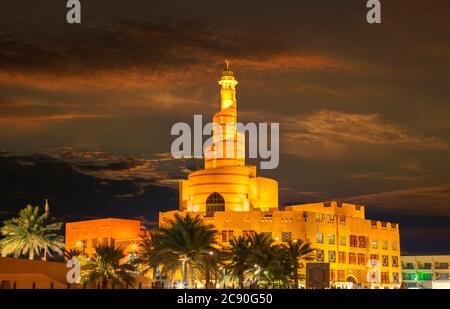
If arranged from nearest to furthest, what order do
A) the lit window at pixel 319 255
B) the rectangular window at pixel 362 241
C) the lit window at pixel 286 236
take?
the lit window at pixel 286 236 < the lit window at pixel 319 255 < the rectangular window at pixel 362 241

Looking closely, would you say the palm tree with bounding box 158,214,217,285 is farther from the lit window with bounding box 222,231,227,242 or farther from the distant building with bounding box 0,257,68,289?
the lit window with bounding box 222,231,227,242

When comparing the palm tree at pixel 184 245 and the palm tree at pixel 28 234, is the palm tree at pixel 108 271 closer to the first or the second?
the palm tree at pixel 184 245

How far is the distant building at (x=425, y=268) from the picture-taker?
478 feet

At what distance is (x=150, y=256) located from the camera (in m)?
85.4

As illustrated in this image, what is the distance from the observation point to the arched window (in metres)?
118

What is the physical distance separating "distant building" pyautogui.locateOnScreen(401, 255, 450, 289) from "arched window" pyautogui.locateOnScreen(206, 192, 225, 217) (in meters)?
42.0

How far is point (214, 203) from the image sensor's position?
4648 inches

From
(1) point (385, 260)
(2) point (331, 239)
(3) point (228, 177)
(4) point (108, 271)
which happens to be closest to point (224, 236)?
(3) point (228, 177)

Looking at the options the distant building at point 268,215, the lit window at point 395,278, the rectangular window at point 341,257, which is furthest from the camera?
the lit window at point 395,278

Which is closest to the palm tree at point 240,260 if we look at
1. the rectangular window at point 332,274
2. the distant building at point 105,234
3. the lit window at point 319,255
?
the lit window at point 319,255

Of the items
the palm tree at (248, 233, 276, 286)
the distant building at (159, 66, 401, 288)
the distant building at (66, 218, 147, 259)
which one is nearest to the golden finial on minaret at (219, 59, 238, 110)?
the distant building at (159, 66, 401, 288)

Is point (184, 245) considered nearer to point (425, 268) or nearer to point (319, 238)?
point (319, 238)

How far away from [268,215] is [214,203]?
9.16 m
